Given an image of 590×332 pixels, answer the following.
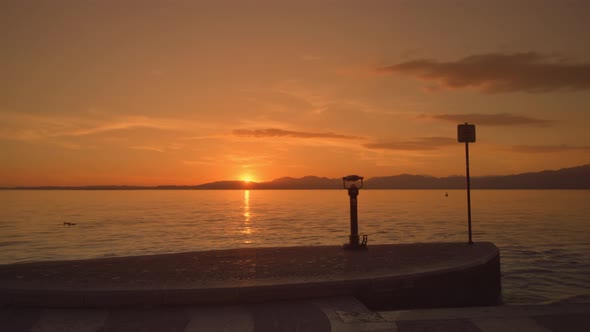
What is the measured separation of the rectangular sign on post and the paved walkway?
6824mm

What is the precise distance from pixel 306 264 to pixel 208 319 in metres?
3.72

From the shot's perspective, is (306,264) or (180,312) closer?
(180,312)

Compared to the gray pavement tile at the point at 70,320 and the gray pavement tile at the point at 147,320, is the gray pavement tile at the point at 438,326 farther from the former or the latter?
the gray pavement tile at the point at 70,320

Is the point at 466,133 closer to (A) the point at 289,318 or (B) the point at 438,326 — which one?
(B) the point at 438,326

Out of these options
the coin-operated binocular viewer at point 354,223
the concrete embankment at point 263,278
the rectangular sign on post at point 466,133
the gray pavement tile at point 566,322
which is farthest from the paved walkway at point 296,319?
the rectangular sign on post at point 466,133

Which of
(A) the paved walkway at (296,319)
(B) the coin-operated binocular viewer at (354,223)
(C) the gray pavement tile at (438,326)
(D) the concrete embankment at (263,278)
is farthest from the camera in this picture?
(B) the coin-operated binocular viewer at (354,223)

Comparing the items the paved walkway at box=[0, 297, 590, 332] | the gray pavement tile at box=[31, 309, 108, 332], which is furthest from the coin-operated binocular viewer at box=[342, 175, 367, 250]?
the gray pavement tile at box=[31, 309, 108, 332]

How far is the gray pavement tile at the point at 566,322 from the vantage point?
6246mm

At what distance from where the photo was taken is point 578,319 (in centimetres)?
→ 665

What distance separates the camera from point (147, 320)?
6.77 m

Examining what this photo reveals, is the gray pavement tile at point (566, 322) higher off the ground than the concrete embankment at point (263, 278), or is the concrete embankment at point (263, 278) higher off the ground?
the concrete embankment at point (263, 278)

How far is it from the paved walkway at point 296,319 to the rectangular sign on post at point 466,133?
269 inches

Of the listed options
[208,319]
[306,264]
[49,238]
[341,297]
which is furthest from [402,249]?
[49,238]

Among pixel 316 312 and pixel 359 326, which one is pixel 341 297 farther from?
pixel 359 326
